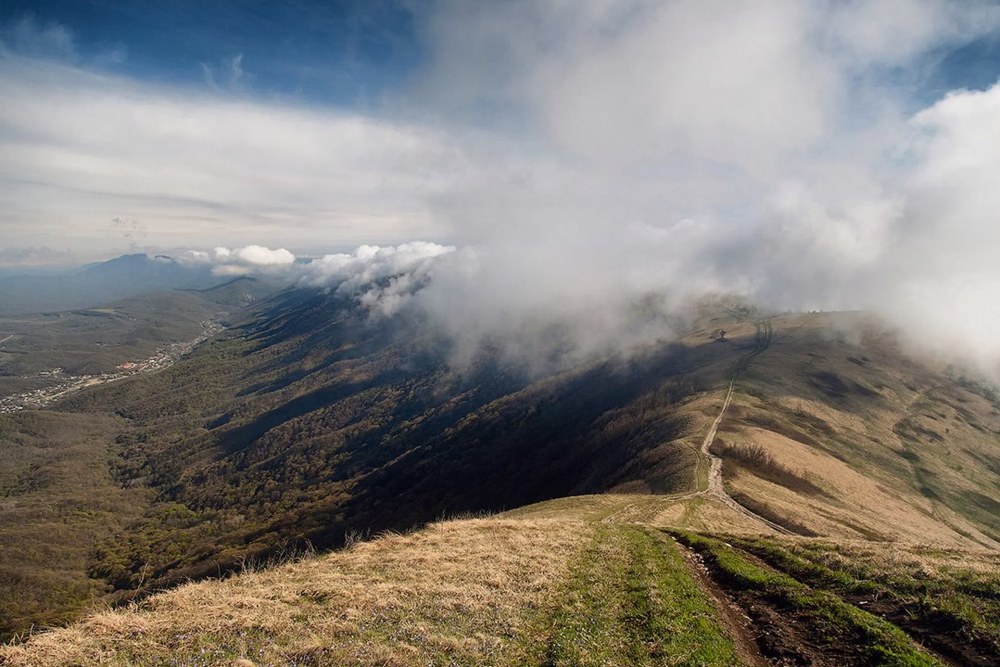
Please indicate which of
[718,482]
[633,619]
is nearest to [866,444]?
[718,482]

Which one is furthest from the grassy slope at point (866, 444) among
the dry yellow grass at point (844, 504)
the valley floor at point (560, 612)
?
the valley floor at point (560, 612)

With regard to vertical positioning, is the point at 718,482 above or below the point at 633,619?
below

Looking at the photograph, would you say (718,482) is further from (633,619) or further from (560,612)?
(560,612)

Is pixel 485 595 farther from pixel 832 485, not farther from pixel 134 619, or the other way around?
pixel 832 485

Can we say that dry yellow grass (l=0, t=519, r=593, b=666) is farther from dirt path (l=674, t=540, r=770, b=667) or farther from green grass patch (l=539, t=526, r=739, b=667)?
dirt path (l=674, t=540, r=770, b=667)

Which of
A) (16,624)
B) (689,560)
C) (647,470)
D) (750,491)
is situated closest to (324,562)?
(689,560)

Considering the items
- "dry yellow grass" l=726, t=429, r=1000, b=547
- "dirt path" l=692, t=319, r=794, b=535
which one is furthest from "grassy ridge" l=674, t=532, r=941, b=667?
"dry yellow grass" l=726, t=429, r=1000, b=547
